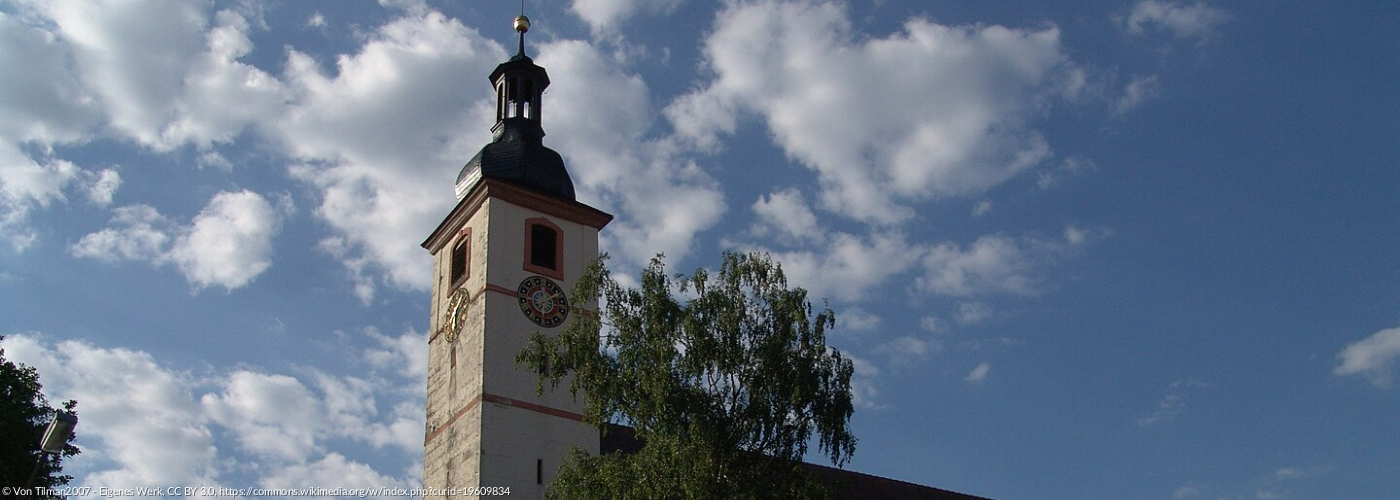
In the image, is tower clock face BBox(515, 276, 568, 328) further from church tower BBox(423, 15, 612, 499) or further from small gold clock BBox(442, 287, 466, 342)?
small gold clock BBox(442, 287, 466, 342)

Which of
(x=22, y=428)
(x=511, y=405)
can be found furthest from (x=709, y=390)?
(x=22, y=428)

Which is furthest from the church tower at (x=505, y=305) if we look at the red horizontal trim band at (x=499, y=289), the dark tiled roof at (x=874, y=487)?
the dark tiled roof at (x=874, y=487)

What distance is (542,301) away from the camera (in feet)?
109

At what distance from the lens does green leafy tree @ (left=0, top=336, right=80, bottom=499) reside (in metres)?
27.8

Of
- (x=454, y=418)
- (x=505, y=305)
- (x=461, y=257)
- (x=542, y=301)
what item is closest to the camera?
(x=454, y=418)

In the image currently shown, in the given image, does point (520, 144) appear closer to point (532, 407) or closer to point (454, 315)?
point (454, 315)

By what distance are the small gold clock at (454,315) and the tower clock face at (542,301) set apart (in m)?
1.56

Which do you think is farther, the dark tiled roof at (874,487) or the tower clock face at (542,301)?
the dark tiled roof at (874,487)

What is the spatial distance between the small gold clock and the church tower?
4 centimetres

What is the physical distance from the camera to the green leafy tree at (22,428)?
27.8 meters

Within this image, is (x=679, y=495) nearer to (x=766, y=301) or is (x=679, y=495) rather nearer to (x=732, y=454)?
(x=732, y=454)

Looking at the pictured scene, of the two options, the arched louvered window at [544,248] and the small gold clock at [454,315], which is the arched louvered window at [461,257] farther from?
the arched louvered window at [544,248]

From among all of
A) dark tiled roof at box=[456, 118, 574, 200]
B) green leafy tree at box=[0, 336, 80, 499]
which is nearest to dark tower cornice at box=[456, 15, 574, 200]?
dark tiled roof at box=[456, 118, 574, 200]

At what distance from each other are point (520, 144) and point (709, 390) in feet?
43.9
